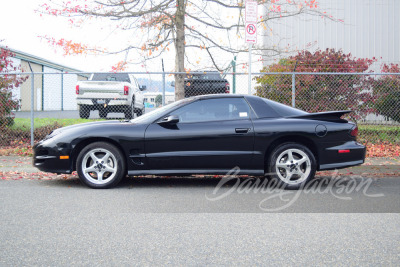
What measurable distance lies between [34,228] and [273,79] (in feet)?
30.6

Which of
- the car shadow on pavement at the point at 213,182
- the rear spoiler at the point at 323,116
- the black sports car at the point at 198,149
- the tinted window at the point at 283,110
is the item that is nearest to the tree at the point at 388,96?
the car shadow on pavement at the point at 213,182

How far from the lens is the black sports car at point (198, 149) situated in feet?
22.3

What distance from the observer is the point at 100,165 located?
22.3ft

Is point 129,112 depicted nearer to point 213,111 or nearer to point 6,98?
point 6,98

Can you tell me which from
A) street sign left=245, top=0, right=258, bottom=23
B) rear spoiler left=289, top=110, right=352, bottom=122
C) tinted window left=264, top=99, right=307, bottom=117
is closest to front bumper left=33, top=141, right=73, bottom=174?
tinted window left=264, top=99, right=307, bottom=117

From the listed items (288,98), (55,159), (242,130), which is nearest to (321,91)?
(288,98)

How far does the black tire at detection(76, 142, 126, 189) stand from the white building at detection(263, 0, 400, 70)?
657 inches

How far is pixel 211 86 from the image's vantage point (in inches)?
575

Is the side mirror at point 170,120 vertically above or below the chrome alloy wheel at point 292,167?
above

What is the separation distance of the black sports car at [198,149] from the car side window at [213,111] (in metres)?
0.05

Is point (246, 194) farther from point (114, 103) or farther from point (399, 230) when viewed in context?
point (114, 103)

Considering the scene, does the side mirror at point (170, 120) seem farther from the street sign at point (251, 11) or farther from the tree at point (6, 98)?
the tree at point (6, 98)

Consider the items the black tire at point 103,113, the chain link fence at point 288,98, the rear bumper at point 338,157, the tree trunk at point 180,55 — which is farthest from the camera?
the black tire at point 103,113

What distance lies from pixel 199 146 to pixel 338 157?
83.7 inches
